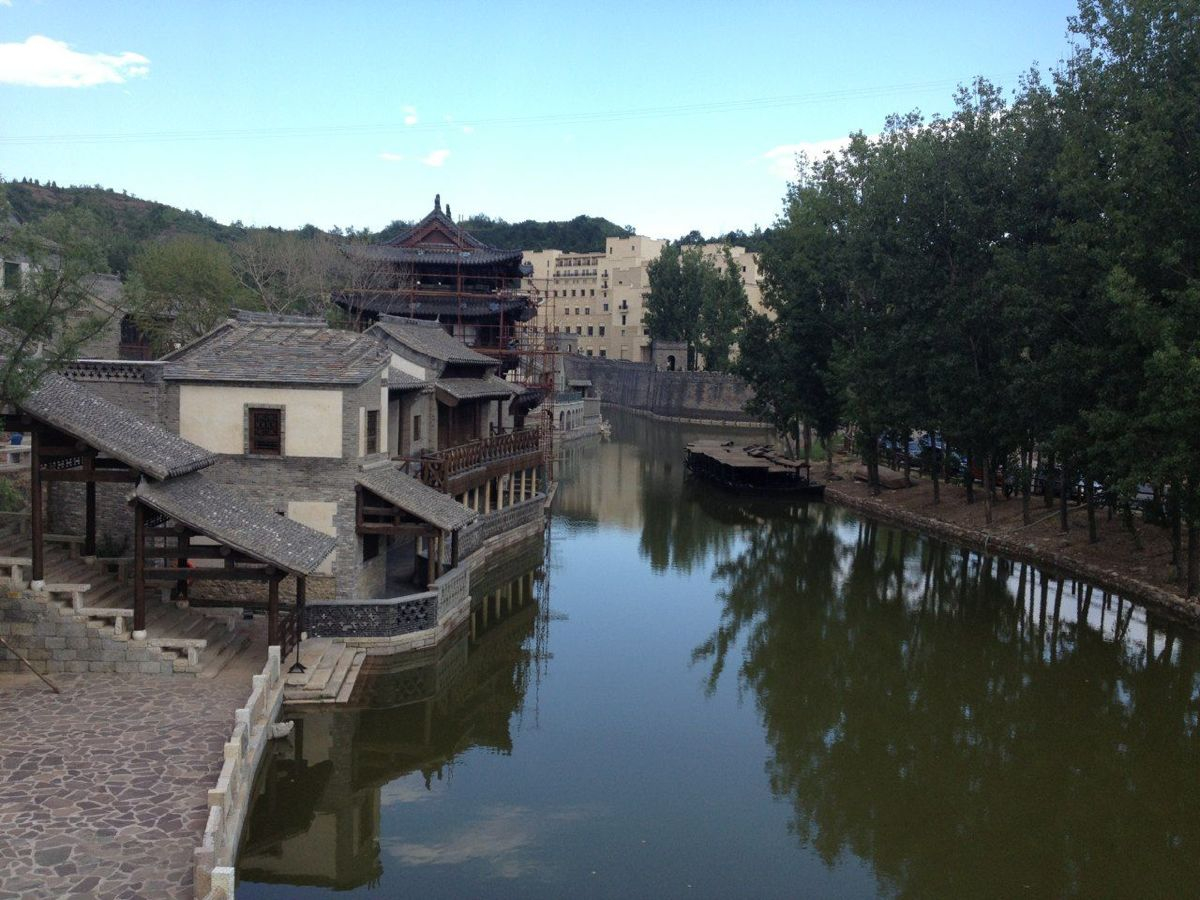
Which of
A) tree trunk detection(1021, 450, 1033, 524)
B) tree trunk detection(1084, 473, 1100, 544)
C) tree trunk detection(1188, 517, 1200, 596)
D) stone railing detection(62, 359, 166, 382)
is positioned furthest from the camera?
tree trunk detection(1021, 450, 1033, 524)

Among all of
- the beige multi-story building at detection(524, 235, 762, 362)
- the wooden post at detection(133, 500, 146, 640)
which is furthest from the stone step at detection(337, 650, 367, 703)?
the beige multi-story building at detection(524, 235, 762, 362)

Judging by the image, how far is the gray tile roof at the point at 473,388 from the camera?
3186 centimetres

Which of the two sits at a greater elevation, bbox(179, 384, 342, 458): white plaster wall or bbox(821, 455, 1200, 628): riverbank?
bbox(179, 384, 342, 458): white plaster wall

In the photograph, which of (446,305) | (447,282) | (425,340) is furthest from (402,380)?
(447,282)

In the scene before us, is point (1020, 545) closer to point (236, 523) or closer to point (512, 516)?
point (512, 516)

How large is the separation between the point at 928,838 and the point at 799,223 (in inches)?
1721

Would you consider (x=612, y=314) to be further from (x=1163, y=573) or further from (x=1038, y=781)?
(x=1038, y=781)

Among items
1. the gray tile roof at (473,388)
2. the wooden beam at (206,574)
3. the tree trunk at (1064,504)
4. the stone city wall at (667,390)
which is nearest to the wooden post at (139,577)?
the wooden beam at (206,574)

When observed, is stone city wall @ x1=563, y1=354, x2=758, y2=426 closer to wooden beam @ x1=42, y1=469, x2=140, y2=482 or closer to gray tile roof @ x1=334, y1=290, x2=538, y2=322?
gray tile roof @ x1=334, y1=290, x2=538, y2=322

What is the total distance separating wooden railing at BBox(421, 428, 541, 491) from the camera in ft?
89.9

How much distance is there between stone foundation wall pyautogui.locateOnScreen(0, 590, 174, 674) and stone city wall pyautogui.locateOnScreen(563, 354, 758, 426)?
78.1 meters

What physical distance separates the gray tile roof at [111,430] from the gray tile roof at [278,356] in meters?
2.80

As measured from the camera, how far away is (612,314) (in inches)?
5305

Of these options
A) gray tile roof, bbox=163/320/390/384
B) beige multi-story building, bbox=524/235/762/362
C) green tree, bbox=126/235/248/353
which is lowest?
gray tile roof, bbox=163/320/390/384
